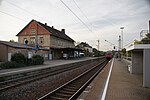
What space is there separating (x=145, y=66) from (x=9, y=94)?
789cm

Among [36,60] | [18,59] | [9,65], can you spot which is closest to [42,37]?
[36,60]

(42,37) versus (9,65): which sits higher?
(42,37)

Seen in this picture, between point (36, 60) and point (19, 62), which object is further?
point (36, 60)

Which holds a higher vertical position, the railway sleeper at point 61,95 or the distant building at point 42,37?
the distant building at point 42,37

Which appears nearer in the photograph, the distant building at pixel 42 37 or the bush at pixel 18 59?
the bush at pixel 18 59

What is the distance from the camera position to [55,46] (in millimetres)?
58969

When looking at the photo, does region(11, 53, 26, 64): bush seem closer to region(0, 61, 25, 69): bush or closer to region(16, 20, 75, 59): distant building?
region(0, 61, 25, 69): bush

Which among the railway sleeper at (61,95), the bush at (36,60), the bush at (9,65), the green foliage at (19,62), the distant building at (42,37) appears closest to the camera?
the railway sleeper at (61,95)

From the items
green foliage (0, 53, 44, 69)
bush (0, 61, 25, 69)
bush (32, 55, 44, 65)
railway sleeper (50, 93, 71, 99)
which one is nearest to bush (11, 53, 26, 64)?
green foliage (0, 53, 44, 69)

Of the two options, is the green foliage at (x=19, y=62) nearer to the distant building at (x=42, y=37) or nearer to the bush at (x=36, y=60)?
the bush at (x=36, y=60)

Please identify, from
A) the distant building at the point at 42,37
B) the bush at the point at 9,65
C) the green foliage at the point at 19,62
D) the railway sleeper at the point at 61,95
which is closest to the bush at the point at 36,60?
the green foliage at the point at 19,62

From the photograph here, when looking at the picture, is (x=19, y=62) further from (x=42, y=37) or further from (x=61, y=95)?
(x=42, y=37)

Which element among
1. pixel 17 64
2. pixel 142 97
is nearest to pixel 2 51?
pixel 17 64

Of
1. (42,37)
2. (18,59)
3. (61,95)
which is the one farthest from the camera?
(42,37)
